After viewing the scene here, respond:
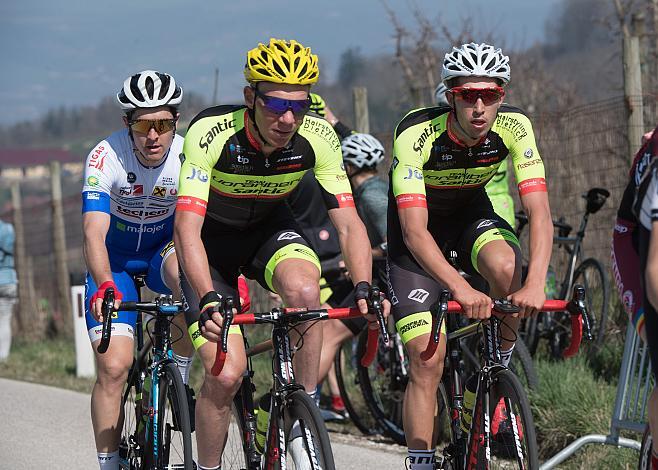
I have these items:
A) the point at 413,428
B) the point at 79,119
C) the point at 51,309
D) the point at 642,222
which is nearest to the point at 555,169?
the point at 413,428

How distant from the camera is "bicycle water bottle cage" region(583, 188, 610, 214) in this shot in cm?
848

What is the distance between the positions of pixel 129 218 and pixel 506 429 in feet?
8.81

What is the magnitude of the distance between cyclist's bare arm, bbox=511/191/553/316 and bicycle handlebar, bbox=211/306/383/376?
2.23 ft

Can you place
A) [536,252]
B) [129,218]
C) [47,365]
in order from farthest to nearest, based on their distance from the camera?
[47,365] → [129,218] → [536,252]

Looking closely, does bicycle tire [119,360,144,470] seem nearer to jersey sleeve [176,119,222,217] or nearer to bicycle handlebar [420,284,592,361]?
jersey sleeve [176,119,222,217]

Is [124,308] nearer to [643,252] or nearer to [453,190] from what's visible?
[453,190]

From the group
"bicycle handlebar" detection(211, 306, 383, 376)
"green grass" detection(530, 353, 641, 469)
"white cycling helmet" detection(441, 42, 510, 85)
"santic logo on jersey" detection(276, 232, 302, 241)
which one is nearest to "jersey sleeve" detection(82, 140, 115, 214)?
"santic logo on jersey" detection(276, 232, 302, 241)

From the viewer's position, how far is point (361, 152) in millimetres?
8281

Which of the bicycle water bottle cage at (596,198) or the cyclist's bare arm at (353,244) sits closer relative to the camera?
the cyclist's bare arm at (353,244)

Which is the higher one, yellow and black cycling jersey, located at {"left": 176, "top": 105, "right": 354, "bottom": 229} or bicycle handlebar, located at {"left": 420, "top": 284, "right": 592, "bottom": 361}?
yellow and black cycling jersey, located at {"left": 176, "top": 105, "right": 354, "bottom": 229}

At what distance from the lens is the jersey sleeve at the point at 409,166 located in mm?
5180

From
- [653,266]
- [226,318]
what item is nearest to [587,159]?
[226,318]

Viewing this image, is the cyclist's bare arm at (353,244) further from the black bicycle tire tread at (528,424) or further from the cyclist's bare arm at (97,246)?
the cyclist's bare arm at (97,246)

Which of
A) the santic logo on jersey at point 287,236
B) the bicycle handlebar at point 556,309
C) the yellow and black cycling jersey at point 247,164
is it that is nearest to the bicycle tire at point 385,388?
the santic logo on jersey at point 287,236
